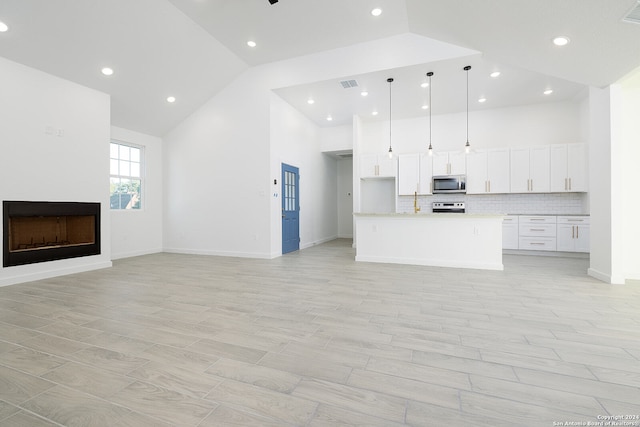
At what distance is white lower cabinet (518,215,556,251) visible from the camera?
6.27m

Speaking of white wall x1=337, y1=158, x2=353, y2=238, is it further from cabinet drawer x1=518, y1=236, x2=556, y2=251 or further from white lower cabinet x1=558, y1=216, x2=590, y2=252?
white lower cabinet x1=558, y1=216, x2=590, y2=252

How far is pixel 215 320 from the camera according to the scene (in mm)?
2682

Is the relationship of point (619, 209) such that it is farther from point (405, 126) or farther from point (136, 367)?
point (136, 367)

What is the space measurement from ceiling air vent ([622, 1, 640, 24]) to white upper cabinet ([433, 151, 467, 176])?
13.9ft

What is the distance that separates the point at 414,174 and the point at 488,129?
209 cm

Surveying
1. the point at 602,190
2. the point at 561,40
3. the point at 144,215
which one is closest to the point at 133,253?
the point at 144,215

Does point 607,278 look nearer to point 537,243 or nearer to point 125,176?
point 537,243

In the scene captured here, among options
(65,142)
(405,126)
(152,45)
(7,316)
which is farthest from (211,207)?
(405,126)

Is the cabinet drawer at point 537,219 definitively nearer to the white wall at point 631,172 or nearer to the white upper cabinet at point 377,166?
the white wall at point 631,172

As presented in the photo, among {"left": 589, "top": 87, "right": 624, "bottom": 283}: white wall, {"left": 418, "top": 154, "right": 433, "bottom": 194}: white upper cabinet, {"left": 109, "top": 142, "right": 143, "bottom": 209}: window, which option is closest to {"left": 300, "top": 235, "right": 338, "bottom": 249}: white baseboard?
{"left": 418, "top": 154, "right": 433, "bottom": 194}: white upper cabinet

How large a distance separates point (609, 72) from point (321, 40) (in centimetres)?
420

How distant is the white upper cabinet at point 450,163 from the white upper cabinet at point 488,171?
133 mm

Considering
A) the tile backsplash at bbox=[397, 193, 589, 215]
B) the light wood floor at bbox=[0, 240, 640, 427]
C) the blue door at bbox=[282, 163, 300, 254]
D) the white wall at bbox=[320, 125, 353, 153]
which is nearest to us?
the light wood floor at bbox=[0, 240, 640, 427]

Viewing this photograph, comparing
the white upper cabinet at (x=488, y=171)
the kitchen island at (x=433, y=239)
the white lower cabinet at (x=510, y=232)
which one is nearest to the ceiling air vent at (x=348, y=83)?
the kitchen island at (x=433, y=239)
